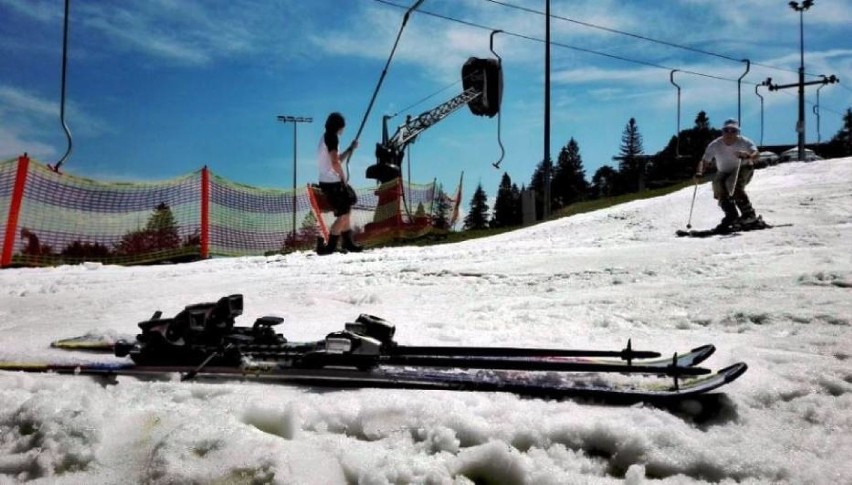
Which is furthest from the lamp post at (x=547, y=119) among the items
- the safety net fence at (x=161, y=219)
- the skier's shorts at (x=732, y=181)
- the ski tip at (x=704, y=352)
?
the ski tip at (x=704, y=352)

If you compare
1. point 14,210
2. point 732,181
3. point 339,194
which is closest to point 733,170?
point 732,181

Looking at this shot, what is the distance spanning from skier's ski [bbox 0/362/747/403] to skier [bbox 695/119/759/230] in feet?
29.5

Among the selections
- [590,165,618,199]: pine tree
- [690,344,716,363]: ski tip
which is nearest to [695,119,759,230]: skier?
[690,344,716,363]: ski tip

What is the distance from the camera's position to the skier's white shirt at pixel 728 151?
34.3 feet

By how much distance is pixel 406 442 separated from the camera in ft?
6.71

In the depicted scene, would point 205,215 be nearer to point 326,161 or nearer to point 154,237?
point 154,237

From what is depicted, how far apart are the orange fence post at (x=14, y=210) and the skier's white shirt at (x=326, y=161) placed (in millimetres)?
7062

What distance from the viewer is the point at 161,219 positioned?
14.8 m

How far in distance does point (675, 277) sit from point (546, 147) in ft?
46.9

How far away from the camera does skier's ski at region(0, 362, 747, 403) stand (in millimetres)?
2281

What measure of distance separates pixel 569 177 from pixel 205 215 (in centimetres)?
7271

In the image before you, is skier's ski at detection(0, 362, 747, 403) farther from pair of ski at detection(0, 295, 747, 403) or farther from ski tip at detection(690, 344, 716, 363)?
ski tip at detection(690, 344, 716, 363)

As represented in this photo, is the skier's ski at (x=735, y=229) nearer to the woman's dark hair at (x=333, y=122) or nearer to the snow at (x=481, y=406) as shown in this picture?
the snow at (x=481, y=406)

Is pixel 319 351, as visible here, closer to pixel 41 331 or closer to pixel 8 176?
pixel 41 331
